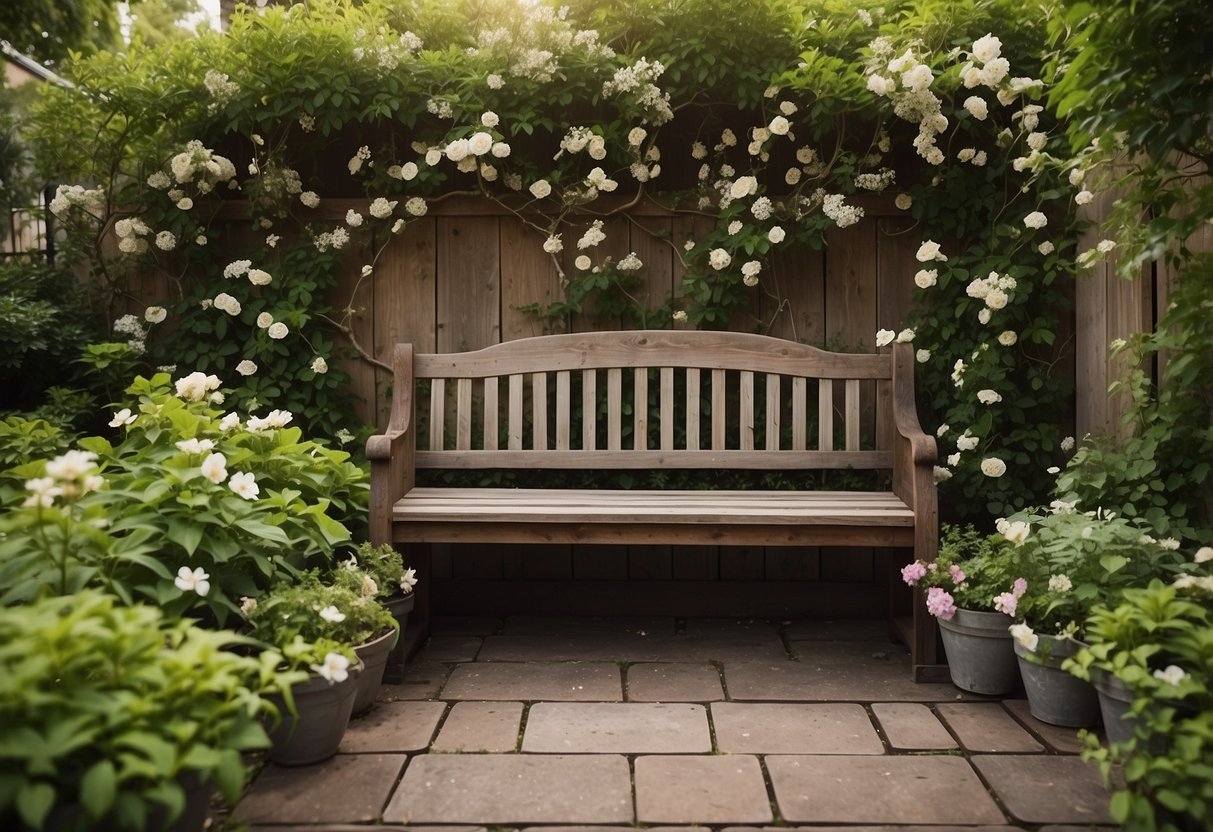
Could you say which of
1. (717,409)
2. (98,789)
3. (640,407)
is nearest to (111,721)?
(98,789)

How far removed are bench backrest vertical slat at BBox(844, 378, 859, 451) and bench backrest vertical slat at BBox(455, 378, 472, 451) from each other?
1.56 m

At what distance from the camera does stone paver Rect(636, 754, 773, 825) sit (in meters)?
2.28

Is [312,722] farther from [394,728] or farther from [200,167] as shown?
[200,167]

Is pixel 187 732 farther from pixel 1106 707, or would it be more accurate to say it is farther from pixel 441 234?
pixel 441 234

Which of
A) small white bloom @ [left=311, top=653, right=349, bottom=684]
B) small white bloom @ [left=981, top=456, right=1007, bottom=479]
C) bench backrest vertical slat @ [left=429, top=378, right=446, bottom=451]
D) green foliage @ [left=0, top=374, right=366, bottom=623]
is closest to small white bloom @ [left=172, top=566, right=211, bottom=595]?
green foliage @ [left=0, top=374, right=366, bottom=623]

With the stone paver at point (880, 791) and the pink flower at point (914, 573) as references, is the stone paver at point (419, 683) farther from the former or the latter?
the pink flower at point (914, 573)

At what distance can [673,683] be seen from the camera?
10.8 feet

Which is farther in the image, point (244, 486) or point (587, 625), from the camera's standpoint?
point (587, 625)

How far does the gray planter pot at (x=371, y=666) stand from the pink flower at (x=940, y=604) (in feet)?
5.56

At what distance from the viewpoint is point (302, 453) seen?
331 cm

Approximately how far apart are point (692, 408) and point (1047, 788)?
1.99 meters

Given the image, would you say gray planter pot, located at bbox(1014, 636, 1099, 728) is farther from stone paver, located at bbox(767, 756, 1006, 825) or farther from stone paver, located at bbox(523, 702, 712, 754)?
stone paver, located at bbox(523, 702, 712, 754)

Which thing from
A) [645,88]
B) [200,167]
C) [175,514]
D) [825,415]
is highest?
[645,88]

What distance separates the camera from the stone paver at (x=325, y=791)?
90.4 inches
